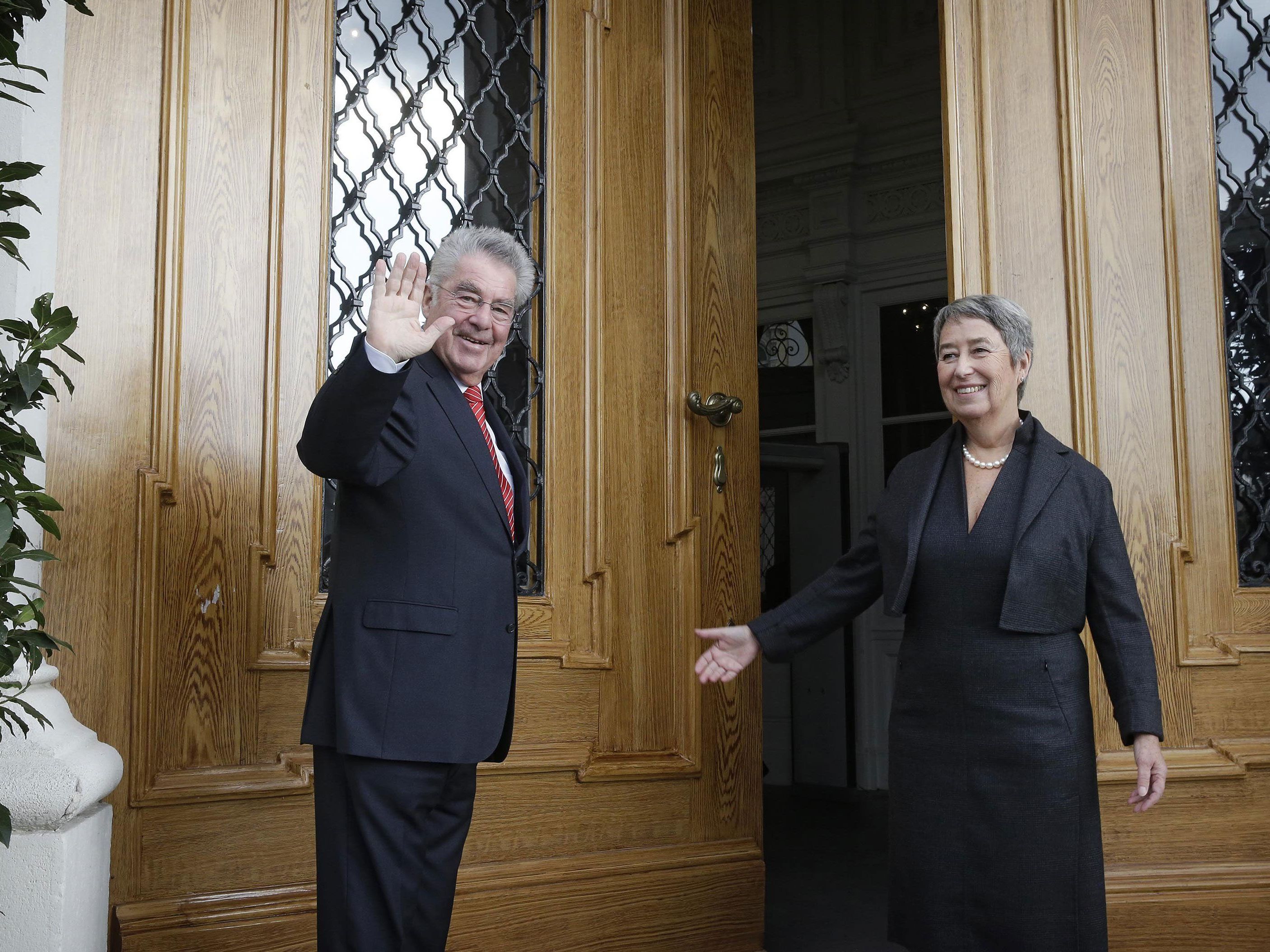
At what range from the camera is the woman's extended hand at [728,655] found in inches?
104

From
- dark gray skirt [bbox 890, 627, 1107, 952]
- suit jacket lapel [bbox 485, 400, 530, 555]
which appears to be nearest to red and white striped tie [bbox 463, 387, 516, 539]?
suit jacket lapel [bbox 485, 400, 530, 555]

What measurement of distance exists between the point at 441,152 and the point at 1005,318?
4.88 ft

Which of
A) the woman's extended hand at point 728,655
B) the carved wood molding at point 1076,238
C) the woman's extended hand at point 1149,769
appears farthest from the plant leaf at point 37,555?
the carved wood molding at point 1076,238

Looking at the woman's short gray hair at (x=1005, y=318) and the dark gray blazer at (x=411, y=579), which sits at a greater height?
the woman's short gray hair at (x=1005, y=318)

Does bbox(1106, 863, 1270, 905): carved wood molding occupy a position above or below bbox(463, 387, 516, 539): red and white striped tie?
below

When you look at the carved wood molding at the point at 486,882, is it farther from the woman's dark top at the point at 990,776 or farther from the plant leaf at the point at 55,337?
the plant leaf at the point at 55,337

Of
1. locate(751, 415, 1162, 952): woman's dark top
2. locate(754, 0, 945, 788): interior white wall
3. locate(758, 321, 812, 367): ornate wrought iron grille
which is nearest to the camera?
locate(751, 415, 1162, 952): woman's dark top

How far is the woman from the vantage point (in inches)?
86.9

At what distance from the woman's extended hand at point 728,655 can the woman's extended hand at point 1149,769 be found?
0.77 meters

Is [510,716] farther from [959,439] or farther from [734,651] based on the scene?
[959,439]

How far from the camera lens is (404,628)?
1993mm

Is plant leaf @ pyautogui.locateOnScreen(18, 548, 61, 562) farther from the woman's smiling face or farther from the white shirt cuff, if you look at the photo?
the woman's smiling face

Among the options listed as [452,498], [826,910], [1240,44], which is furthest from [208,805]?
[1240,44]

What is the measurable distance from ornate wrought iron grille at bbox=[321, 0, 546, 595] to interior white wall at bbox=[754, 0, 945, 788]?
12.7 feet
